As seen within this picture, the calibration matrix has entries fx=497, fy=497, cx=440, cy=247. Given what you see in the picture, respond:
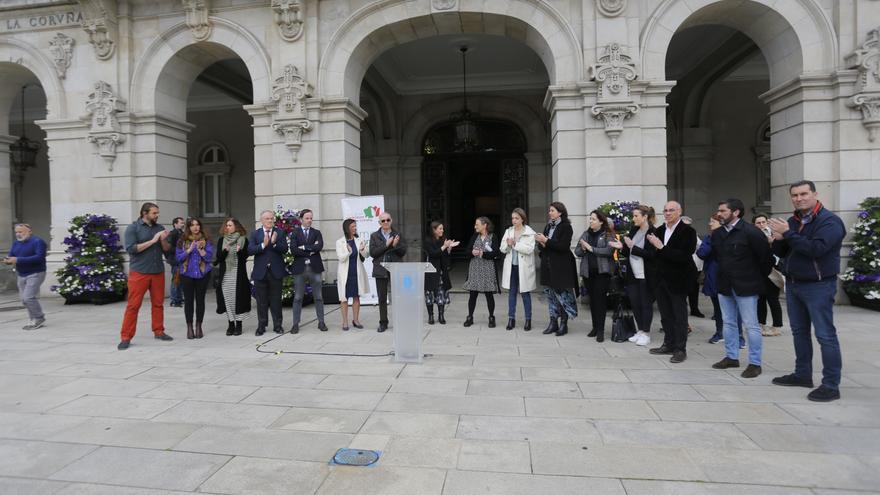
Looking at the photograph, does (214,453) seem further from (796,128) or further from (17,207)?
(17,207)

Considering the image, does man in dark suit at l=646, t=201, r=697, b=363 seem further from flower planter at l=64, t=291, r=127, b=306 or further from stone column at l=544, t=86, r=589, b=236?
flower planter at l=64, t=291, r=127, b=306

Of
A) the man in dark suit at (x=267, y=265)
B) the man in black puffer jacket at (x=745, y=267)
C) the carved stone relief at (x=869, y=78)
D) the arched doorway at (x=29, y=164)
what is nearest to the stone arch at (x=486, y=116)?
the carved stone relief at (x=869, y=78)

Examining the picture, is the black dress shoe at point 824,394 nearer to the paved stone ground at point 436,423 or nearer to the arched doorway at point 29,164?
the paved stone ground at point 436,423

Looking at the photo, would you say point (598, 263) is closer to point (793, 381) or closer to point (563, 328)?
point (563, 328)

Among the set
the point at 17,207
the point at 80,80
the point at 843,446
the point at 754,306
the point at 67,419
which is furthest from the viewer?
the point at 17,207

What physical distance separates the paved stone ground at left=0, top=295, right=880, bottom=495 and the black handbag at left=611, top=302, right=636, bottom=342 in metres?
0.25

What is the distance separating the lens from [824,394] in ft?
14.1

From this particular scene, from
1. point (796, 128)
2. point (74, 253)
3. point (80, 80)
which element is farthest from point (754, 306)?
point (80, 80)

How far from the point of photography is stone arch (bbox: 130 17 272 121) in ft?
34.6

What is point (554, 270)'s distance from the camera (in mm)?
7000

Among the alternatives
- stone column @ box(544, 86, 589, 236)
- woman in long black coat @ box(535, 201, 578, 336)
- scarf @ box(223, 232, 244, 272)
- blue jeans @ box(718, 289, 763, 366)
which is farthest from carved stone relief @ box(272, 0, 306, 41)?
blue jeans @ box(718, 289, 763, 366)

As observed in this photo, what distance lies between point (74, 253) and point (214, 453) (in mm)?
9508

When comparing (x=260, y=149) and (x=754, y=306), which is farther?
(x=260, y=149)

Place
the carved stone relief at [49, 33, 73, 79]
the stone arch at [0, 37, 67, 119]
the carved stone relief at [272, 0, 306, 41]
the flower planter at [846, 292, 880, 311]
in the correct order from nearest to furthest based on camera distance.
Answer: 1. the flower planter at [846, 292, 880, 311]
2. the carved stone relief at [272, 0, 306, 41]
3. the carved stone relief at [49, 33, 73, 79]
4. the stone arch at [0, 37, 67, 119]
